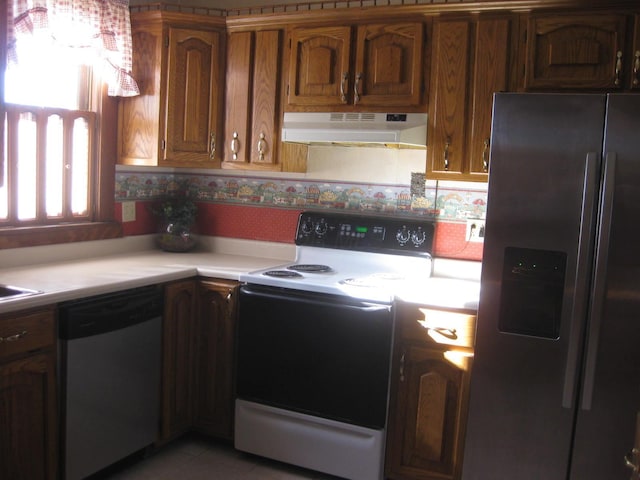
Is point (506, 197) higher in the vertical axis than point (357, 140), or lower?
lower

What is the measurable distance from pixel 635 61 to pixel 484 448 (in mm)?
1560

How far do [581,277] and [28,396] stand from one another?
1929 mm

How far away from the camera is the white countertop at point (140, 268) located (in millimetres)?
2459

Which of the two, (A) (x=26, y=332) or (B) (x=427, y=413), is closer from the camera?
(A) (x=26, y=332)

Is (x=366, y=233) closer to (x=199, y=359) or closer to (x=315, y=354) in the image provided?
(x=315, y=354)

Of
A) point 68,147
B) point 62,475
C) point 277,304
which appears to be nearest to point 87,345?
point 62,475

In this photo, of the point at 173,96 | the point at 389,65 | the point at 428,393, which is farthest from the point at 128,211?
the point at 428,393

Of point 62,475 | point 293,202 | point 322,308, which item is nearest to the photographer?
point 62,475

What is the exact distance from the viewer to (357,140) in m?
2.78

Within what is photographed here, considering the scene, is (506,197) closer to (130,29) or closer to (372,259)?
(372,259)

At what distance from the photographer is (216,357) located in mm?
2982

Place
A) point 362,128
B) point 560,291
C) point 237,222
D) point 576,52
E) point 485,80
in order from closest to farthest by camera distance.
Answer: point 560,291 < point 576,52 < point 485,80 < point 362,128 < point 237,222

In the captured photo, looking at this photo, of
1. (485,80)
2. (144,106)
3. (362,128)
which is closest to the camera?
(485,80)

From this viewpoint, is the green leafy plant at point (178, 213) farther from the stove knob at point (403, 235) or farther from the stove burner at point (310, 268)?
the stove knob at point (403, 235)
